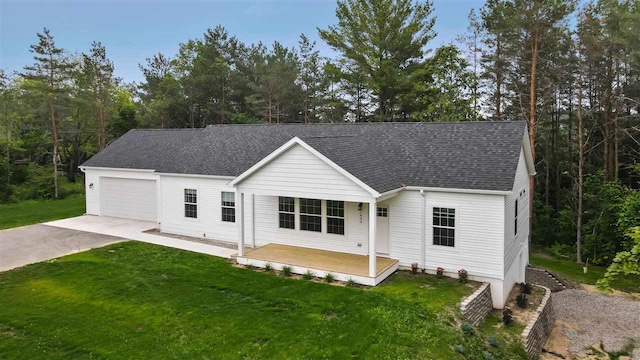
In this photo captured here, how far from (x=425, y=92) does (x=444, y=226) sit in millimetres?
18115

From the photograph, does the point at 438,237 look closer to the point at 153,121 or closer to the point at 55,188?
the point at 55,188

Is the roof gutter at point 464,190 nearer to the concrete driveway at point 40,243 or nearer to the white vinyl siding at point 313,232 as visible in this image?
the white vinyl siding at point 313,232

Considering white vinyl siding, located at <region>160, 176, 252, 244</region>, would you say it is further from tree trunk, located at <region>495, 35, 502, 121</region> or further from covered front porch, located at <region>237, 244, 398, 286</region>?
tree trunk, located at <region>495, 35, 502, 121</region>

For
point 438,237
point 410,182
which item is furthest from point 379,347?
point 410,182

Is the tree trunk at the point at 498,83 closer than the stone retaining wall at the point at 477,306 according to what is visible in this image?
No

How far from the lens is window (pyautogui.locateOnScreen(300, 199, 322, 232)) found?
13.8 m

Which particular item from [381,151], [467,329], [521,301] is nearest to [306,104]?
[381,151]

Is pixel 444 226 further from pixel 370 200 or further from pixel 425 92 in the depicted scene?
pixel 425 92

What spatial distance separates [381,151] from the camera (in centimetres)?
1436

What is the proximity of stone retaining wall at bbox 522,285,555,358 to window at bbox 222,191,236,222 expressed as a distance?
1060cm

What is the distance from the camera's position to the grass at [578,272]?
17.5 m

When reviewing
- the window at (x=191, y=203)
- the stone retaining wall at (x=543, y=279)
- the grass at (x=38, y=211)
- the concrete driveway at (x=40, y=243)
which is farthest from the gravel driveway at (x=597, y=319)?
the grass at (x=38, y=211)

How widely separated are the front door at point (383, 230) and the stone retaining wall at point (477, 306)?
3.08m

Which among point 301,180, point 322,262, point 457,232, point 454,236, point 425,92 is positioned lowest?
point 322,262
